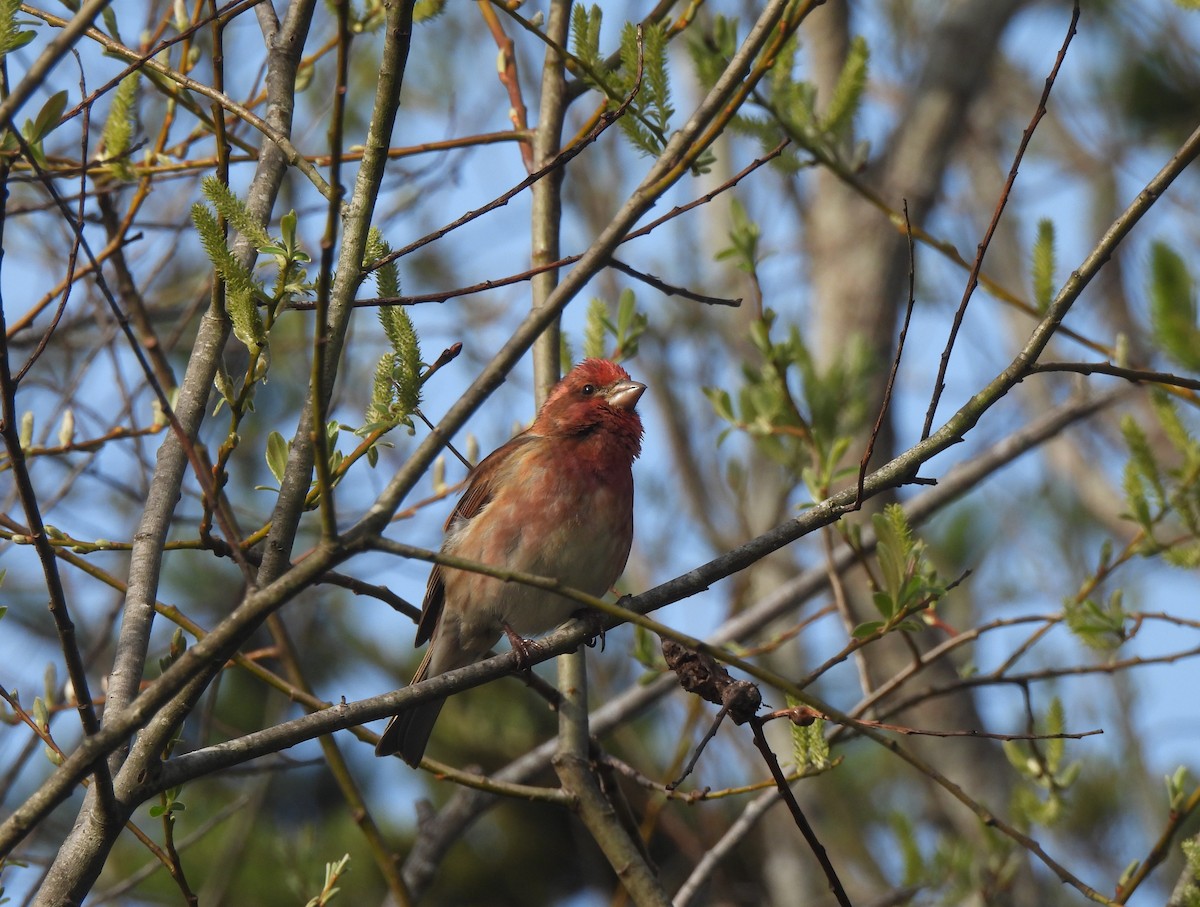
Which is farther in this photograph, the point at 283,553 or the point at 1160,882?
the point at 1160,882

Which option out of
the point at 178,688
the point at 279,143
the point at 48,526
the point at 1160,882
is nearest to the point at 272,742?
the point at 178,688

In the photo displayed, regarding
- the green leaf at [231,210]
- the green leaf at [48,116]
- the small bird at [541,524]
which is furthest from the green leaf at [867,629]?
the green leaf at [48,116]

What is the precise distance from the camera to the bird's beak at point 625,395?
596cm

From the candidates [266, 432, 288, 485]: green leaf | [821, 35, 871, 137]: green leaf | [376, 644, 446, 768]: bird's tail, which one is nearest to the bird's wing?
[376, 644, 446, 768]: bird's tail

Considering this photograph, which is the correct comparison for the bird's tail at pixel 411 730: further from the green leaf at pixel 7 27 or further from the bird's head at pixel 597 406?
the green leaf at pixel 7 27

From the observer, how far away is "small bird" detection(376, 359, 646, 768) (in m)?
5.51

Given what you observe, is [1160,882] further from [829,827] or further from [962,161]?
[962,161]

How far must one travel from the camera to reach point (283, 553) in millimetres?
3164

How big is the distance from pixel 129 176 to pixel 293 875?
9.34 feet

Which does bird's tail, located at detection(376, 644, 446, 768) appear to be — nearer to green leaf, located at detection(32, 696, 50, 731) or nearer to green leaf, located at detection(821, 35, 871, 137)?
green leaf, located at detection(32, 696, 50, 731)

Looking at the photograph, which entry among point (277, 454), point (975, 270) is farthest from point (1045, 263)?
point (277, 454)

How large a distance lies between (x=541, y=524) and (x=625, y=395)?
2.57ft

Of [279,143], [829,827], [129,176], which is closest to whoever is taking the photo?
[279,143]

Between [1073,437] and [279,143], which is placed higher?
[1073,437]
